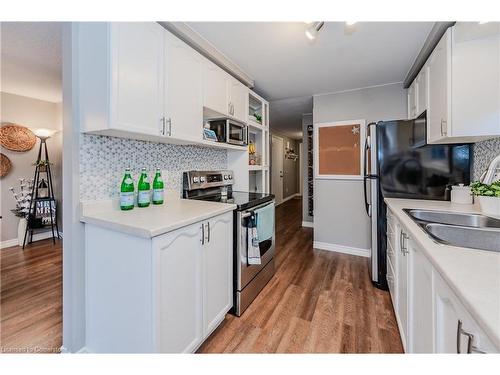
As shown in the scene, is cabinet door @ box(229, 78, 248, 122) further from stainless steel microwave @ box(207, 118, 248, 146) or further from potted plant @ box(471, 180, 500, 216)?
potted plant @ box(471, 180, 500, 216)

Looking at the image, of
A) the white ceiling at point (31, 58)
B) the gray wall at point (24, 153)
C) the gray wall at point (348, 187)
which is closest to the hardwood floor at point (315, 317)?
the gray wall at point (348, 187)

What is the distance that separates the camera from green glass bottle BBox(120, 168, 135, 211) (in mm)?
1552

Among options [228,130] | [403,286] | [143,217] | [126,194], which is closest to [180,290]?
[143,217]

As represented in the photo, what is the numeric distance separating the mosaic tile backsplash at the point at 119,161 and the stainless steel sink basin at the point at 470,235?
1.94m

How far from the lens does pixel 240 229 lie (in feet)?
5.85

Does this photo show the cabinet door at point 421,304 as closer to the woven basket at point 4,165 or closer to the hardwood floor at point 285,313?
the hardwood floor at point 285,313

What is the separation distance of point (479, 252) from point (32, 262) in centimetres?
417

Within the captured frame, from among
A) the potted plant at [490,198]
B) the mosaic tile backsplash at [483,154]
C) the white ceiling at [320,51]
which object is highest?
the white ceiling at [320,51]

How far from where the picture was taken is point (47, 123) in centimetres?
379

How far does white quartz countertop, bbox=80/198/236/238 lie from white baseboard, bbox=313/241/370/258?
2.19 meters

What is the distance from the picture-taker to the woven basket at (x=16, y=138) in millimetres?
3314

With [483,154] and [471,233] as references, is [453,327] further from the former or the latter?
[483,154]

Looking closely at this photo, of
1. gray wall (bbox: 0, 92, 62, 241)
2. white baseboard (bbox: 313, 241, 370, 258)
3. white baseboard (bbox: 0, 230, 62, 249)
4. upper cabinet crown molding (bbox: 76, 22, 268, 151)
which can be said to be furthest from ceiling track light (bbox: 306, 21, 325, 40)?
white baseboard (bbox: 0, 230, 62, 249)

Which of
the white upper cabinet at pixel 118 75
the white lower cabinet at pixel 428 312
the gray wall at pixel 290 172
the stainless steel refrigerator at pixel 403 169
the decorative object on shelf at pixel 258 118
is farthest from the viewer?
the gray wall at pixel 290 172
